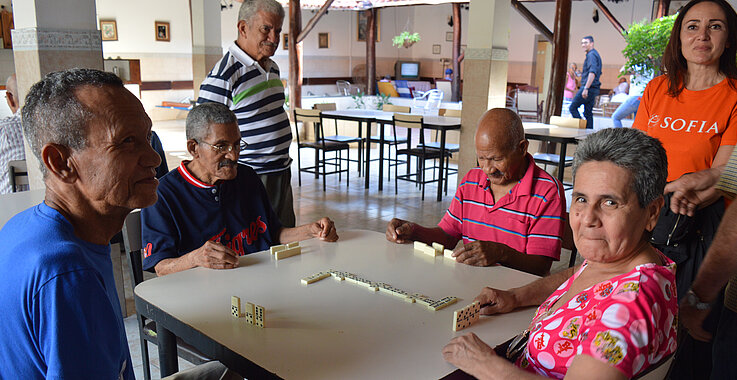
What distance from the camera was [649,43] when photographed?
606 centimetres

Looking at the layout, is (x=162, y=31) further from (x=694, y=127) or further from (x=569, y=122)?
(x=694, y=127)

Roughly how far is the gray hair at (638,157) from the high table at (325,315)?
0.53 meters

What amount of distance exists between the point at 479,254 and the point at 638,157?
86cm

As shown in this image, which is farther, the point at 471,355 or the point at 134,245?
the point at 134,245

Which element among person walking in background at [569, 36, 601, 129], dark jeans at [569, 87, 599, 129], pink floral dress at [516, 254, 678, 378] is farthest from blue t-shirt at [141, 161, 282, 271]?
dark jeans at [569, 87, 599, 129]

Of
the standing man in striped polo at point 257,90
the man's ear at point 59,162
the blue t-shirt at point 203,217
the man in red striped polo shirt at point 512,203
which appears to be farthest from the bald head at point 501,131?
the man's ear at point 59,162

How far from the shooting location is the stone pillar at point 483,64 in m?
6.62

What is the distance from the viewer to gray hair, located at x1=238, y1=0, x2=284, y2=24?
3193 millimetres

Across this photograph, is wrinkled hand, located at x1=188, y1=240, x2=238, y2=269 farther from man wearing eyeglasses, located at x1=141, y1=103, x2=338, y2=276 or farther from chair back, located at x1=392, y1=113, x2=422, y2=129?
chair back, located at x1=392, y1=113, x2=422, y2=129

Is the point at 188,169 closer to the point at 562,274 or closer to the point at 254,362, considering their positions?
the point at 254,362

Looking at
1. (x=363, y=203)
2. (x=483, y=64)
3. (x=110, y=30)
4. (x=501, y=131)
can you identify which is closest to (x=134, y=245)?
(x=501, y=131)

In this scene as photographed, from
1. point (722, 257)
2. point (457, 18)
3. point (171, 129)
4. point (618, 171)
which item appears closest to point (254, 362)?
point (618, 171)

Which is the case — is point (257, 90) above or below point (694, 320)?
above

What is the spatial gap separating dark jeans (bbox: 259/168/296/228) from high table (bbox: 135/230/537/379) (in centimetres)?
124
